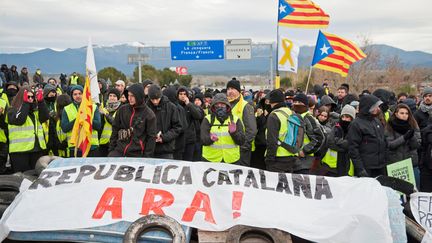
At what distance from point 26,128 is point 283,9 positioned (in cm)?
871

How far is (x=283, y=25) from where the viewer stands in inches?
526

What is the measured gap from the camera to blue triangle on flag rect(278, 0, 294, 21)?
1330 cm

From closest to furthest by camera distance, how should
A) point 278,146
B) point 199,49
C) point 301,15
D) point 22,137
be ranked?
point 278,146
point 22,137
point 301,15
point 199,49

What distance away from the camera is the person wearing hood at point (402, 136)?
7147 millimetres

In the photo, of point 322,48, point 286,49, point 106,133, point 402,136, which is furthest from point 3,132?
point 322,48

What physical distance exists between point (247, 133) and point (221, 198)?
2511mm

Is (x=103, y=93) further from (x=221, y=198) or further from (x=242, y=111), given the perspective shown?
(x=221, y=198)

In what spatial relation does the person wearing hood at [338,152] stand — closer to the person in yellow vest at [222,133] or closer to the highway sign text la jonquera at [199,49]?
the person in yellow vest at [222,133]

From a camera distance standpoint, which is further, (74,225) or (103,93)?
(103,93)

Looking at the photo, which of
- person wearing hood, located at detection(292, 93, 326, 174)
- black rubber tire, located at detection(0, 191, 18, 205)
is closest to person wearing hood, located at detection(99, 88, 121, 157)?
black rubber tire, located at detection(0, 191, 18, 205)

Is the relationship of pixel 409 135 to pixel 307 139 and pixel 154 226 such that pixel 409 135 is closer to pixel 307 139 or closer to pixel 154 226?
pixel 307 139

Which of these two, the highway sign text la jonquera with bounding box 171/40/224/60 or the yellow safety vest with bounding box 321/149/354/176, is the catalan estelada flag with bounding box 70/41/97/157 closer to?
the yellow safety vest with bounding box 321/149/354/176

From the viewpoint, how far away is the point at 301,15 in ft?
43.8

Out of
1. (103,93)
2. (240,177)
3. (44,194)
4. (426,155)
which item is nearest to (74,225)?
(44,194)
